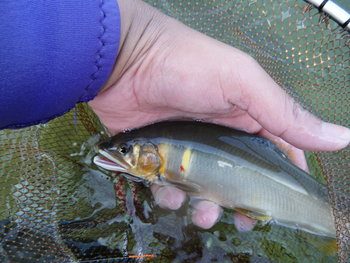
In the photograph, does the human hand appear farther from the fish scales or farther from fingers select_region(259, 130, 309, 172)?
the fish scales

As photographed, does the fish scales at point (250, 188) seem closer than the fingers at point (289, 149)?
Yes

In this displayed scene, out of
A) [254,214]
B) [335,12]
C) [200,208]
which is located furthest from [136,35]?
[254,214]

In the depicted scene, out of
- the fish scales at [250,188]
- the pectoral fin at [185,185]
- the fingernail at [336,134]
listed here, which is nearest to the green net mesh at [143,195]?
the fish scales at [250,188]

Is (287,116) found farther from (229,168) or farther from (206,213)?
(206,213)

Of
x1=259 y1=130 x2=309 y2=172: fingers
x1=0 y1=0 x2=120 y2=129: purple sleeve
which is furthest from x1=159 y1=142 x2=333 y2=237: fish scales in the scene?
x1=0 y1=0 x2=120 y2=129: purple sleeve

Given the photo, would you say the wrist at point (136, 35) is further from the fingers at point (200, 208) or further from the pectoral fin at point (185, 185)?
the fingers at point (200, 208)

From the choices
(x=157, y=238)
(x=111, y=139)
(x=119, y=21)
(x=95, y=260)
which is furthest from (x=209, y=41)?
(x=95, y=260)

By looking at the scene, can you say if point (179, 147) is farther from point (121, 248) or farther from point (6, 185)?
point (6, 185)
